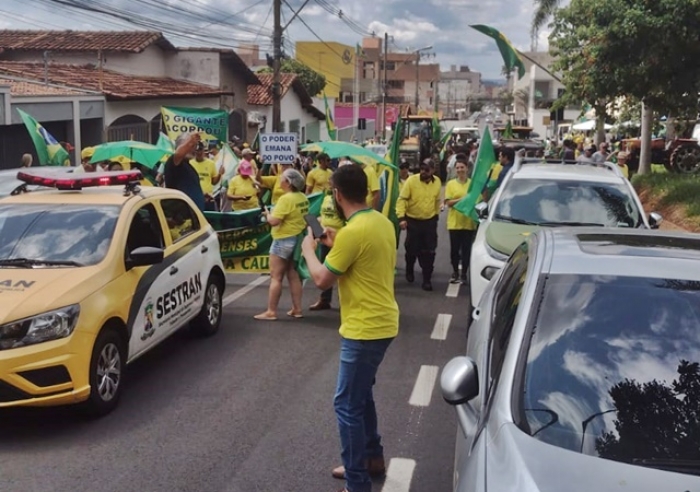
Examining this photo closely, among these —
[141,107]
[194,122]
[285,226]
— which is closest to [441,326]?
[285,226]

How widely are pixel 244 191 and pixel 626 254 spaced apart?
1018 cm

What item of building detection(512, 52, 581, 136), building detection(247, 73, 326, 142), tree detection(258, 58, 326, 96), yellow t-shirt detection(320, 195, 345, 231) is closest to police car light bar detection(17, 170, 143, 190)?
yellow t-shirt detection(320, 195, 345, 231)

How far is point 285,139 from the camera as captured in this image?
17359 millimetres

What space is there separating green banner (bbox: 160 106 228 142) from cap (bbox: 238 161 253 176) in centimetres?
260

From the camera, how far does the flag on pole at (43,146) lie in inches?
581

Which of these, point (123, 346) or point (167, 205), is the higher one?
point (167, 205)

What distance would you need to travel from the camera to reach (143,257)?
6836 millimetres

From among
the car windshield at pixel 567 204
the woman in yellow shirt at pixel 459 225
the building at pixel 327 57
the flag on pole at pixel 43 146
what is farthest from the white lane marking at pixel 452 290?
the building at pixel 327 57

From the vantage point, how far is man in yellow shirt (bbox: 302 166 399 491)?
15.4 ft

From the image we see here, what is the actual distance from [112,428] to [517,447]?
384 centimetres

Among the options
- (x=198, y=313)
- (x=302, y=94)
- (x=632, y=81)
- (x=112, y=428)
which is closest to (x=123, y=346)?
(x=112, y=428)

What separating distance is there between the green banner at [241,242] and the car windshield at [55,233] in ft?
12.4

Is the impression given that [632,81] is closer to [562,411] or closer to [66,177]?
[66,177]

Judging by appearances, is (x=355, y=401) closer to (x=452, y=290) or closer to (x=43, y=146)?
(x=452, y=290)
